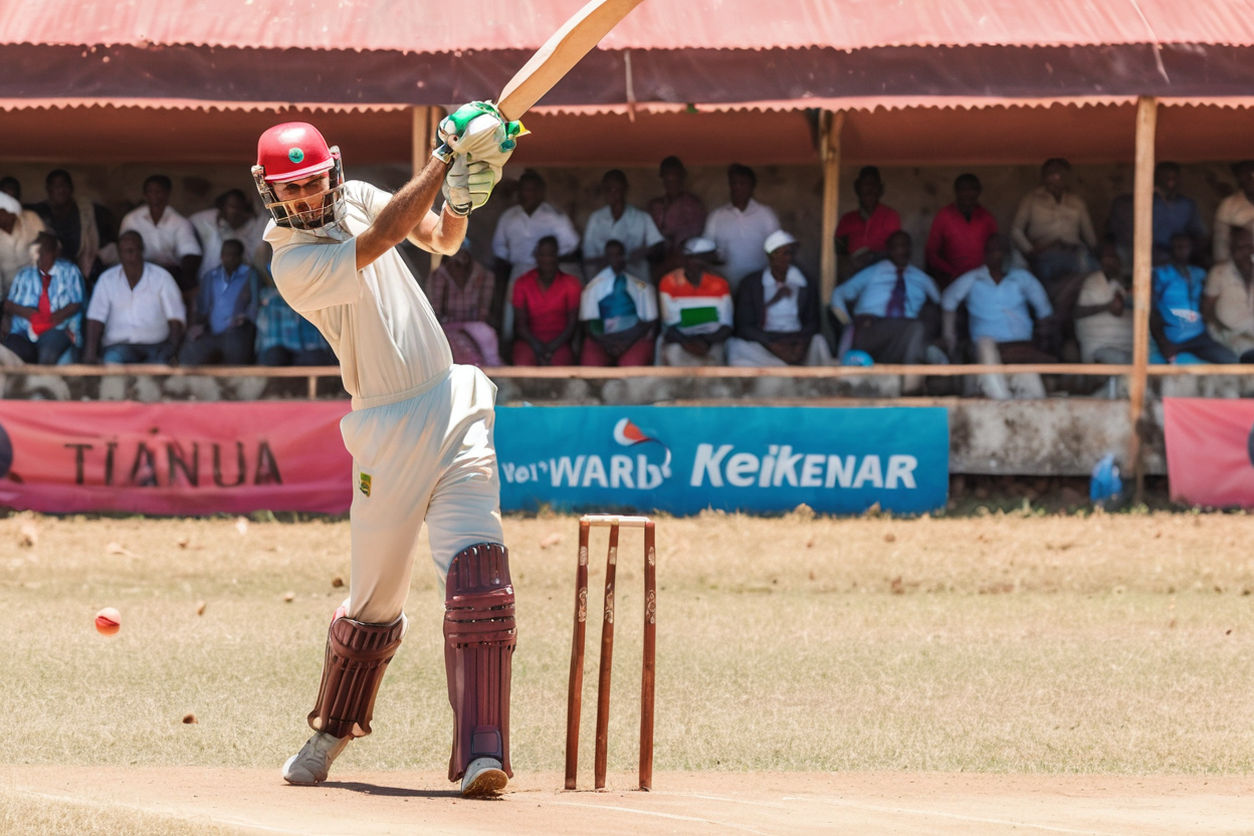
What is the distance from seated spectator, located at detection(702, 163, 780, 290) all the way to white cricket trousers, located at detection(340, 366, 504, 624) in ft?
30.8

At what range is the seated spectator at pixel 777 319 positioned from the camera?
1405 centimetres

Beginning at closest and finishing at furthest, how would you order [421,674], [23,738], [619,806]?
[619,806] → [23,738] → [421,674]

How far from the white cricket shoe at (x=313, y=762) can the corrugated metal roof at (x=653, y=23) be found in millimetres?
8734

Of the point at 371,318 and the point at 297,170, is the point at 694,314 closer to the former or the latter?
the point at 371,318

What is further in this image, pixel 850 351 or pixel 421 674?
pixel 850 351

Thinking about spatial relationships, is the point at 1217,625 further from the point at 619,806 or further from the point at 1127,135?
the point at 1127,135

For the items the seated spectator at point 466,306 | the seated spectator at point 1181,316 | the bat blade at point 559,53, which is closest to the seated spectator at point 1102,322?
the seated spectator at point 1181,316

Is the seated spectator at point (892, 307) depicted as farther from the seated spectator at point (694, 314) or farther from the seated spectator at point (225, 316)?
the seated spectator at point (225, 316)

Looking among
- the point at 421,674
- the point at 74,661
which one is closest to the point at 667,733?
the point at 421,674

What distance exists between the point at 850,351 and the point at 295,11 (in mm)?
5279

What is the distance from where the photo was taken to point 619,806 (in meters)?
4.99

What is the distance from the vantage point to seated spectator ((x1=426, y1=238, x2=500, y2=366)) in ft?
46.4

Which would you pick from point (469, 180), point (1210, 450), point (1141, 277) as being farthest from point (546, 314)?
point (469, 180)

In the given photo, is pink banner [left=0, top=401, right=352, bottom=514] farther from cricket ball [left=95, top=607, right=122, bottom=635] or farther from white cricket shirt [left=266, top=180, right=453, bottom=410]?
white cricket shirt [left=266, top=180, right=453, bottom=410]
